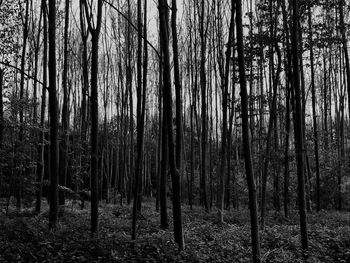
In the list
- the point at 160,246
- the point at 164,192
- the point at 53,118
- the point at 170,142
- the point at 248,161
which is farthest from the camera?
the point at 164,192

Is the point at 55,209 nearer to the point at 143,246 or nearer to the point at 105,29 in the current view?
the point at 143,246

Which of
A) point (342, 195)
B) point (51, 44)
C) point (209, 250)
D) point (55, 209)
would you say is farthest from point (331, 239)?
point (342, 195)

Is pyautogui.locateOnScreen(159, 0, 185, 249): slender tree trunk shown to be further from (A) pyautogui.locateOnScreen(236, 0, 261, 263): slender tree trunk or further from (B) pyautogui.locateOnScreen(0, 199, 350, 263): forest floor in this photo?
(A) pyautogui.locateOnScreen(236, 0, 261, 263): slender tree trunk

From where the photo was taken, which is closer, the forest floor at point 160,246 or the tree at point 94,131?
the forest floor at point 160,246

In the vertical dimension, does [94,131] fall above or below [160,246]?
above

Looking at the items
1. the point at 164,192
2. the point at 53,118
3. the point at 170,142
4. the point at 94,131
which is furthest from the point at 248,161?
the point at 164,192

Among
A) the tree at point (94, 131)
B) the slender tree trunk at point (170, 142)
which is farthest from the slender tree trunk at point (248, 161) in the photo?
the tree at point (94, 131)

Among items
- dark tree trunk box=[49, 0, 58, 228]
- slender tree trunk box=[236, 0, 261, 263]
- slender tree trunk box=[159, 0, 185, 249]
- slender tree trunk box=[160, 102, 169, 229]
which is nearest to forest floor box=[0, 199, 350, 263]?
slender tree trunk box=[159, 0, 185, 249]

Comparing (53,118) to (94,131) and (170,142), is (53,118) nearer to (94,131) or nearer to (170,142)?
(94,131)

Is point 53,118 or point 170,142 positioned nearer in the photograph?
point 170,142

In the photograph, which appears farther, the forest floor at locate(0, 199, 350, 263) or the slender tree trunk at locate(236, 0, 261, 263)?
the forest floor at locate(0, 199, 350, 263)

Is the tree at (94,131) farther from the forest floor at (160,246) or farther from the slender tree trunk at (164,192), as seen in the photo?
the slender tree trunk at (164,192)

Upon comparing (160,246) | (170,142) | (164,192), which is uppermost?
(170,142)

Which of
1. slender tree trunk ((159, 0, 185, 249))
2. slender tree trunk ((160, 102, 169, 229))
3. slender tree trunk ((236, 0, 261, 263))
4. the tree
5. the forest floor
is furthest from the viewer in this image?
slender tree trunk ((160, 102, 169, 229))
